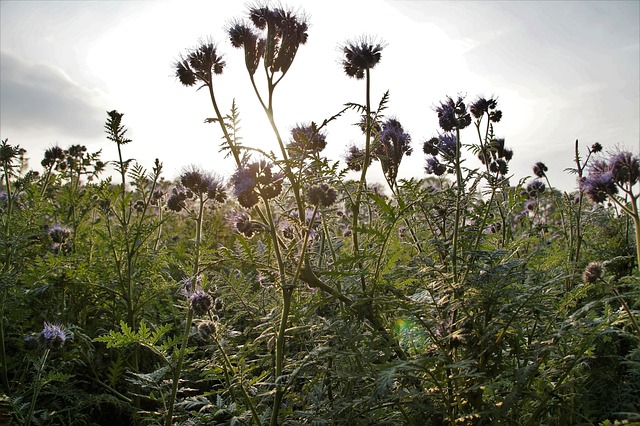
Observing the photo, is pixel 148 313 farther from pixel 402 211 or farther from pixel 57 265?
pixel 402 211

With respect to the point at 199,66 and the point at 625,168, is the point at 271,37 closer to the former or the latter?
the point at 199,66

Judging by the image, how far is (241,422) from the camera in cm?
233

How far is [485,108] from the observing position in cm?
358

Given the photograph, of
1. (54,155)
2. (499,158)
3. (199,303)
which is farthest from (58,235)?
(499,158)

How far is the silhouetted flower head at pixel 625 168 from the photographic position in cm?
226

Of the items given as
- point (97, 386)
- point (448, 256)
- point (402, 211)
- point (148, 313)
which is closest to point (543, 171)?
point (448, 256)

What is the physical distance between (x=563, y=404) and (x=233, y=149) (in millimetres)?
1901

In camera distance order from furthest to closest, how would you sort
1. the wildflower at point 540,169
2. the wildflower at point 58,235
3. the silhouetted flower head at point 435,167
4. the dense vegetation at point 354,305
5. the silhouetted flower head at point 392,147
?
the wildflower at point 540,169
the wildflower at point 58,235
the silhouetted flower head at point 435,167
the silhouetted flower head at point 392,147
the dense vegetation at point 354,305

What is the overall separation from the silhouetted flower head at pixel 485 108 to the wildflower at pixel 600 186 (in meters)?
1.05

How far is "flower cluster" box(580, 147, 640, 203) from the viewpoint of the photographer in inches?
89.7

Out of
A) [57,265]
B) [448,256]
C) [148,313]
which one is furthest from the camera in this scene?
[148,313]

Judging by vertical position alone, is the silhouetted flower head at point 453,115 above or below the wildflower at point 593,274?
above

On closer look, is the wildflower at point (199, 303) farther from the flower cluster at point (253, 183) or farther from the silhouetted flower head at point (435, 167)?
the silhouetted flower head at point (435, 167)

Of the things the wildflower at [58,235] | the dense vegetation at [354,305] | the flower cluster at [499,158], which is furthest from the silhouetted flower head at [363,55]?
the wildflower at [58,235]
